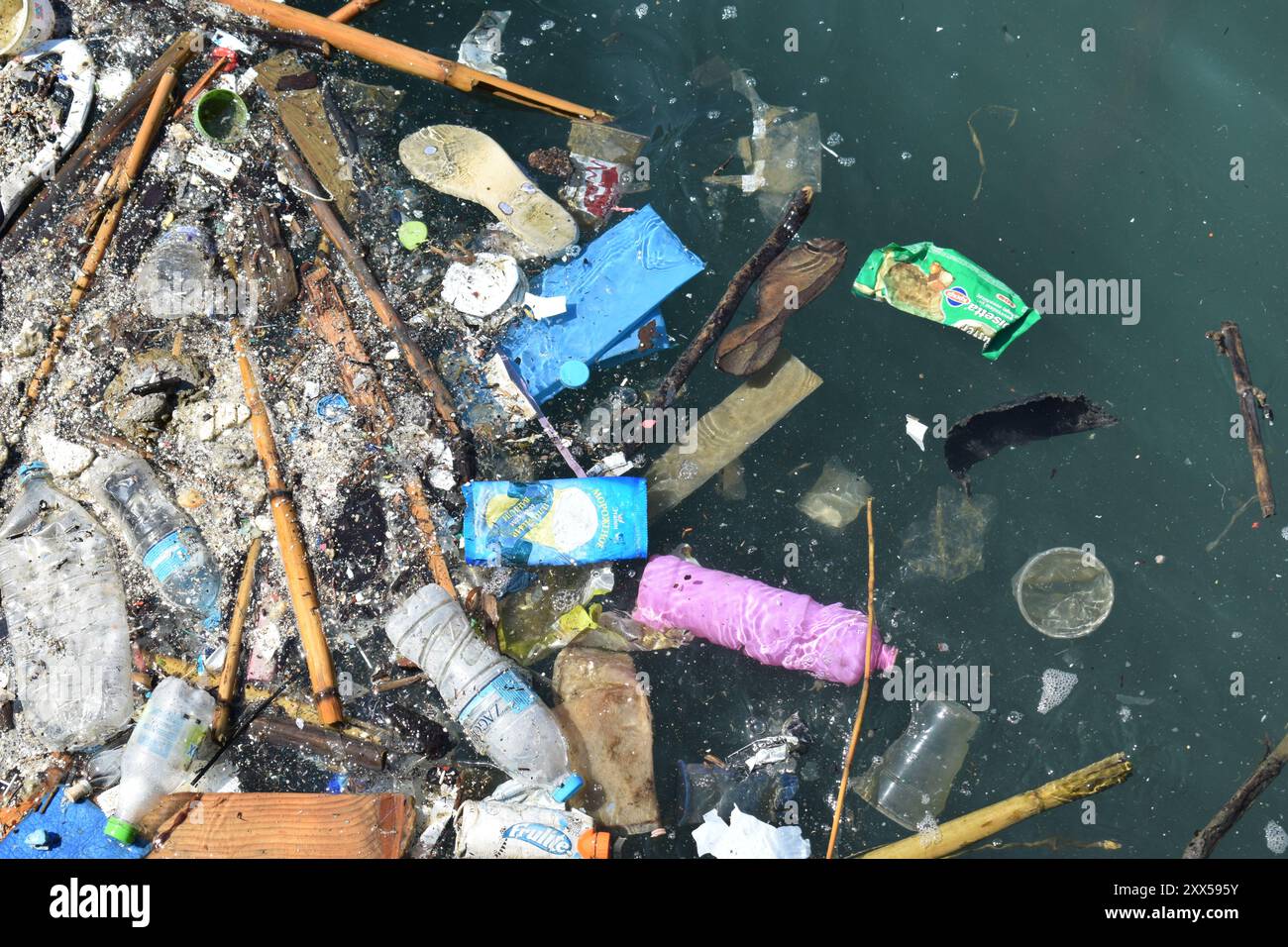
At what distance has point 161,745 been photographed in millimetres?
4418

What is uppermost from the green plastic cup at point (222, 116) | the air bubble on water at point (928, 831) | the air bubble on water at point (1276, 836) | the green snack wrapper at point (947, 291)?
the green plastic cup at point (222, 116)

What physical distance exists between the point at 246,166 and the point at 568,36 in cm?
193

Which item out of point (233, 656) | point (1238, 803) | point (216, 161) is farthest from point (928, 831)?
point (216, 161)

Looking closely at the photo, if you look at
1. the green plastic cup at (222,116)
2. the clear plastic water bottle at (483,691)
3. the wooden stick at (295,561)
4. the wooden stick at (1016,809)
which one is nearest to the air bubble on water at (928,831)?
the wooden stick at (1016,809)

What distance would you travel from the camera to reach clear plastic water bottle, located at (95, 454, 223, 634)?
4.64 m

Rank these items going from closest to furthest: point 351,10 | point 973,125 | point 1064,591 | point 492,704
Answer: point 492,704 → point 1064,591 → point 973,125 → point 351,10

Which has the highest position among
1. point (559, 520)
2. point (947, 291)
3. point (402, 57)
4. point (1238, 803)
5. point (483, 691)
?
point (402, 57)

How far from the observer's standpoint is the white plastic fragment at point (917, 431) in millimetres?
4770

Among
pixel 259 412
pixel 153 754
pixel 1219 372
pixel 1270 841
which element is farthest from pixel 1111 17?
pixel 153 754

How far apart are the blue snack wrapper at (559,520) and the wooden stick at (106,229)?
7.94ft

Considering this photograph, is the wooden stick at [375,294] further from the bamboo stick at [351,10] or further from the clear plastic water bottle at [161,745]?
the clear plastic water bottle at [161,745]

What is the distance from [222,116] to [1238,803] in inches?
247

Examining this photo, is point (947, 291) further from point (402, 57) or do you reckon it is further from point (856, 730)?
point (402, 57)
